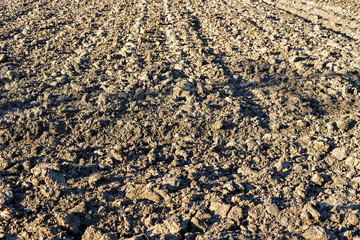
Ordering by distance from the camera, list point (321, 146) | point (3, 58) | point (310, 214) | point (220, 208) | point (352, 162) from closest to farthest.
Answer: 1. point (310, 214)
2. point (220, 208)
3. point (352, 162)
4. point (321, 146)
5. point (3, 58)

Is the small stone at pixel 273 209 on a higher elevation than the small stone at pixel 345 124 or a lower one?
higher

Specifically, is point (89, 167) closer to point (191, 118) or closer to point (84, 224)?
point (84, 224)

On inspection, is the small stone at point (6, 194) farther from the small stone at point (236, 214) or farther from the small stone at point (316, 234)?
the small stone at point (316, 234)

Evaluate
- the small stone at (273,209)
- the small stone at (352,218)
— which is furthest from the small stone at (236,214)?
the small stone at (352,218)

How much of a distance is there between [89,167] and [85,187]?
0.28 metres

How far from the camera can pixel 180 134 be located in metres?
3.64

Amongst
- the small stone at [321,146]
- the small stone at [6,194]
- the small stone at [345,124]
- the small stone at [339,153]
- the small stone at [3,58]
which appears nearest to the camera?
the small stone at [6,194]

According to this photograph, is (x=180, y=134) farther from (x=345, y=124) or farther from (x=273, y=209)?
(x=345, y=124)

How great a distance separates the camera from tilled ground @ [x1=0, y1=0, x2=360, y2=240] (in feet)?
8.25

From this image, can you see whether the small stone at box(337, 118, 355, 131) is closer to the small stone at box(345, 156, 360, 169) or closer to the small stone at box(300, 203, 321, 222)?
the small stone at box(345, 156, 360, 169)

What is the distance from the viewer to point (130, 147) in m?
3.38

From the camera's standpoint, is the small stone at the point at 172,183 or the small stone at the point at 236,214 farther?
the small stone at the point at 172,183

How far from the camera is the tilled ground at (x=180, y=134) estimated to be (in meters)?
2.52

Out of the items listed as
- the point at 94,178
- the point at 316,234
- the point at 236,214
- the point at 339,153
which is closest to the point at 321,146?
the point at 339,153
